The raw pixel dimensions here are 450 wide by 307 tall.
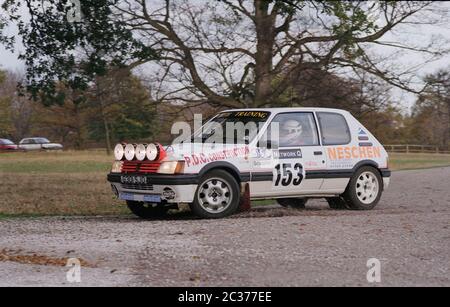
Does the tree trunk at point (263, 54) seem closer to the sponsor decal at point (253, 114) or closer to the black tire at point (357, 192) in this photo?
the sponsor decal at point (253, 114)

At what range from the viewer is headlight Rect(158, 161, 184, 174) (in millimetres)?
9758

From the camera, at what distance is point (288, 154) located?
35.3 ft

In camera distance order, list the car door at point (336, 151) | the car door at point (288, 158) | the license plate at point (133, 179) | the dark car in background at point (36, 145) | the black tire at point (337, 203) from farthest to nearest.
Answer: the dark car in background at point (36, 145) → the black tire at point (337, 203) → the car door at point (336, 151) → the car door at point (288, 158) → the license plate at point (133, 179)

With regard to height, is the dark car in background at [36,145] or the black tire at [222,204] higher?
the dark car in background at [36,145]

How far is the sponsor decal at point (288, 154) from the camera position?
10.6 meters

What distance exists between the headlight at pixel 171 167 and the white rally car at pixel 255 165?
0.05 feet

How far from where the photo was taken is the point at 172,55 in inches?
775

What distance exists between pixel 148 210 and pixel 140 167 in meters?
1.12

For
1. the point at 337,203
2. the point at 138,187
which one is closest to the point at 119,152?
the point at 138,187

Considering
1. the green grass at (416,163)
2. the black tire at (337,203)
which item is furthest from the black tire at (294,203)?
the green grass at (416,163)

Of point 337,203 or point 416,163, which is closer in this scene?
point 337,203

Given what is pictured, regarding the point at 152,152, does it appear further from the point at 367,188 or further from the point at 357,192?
the point at 367,188
